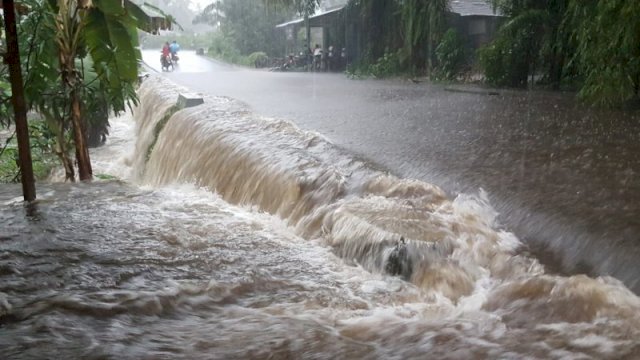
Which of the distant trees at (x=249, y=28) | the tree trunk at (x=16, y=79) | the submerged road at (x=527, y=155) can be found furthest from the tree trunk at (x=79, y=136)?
the distant trees at (x=249, y=28)

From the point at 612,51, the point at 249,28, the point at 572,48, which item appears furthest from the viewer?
the point at 249,28

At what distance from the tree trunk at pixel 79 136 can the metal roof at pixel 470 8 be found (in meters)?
14.9

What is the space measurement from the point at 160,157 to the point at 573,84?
26.4ft

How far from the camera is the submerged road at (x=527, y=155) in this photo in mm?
4180

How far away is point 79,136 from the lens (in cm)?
719

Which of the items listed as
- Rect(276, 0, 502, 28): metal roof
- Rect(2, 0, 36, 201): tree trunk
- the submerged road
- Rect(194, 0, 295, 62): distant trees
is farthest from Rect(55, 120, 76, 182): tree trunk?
Rect(194, 0, 295, 62): distant trees

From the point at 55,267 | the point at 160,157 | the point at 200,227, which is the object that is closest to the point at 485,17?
the point at 160,157

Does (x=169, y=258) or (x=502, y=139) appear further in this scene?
(x=502, y=139)

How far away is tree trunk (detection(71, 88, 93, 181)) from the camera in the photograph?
709cm

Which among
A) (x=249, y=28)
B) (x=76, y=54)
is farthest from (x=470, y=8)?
(x=249, y=28)

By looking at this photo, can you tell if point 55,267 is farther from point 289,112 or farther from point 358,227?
point 289,112

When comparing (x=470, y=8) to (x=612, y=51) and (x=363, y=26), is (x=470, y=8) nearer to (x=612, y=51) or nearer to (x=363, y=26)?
(x=363, y=26)

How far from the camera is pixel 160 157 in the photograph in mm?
9578

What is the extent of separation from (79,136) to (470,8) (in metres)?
16.6
